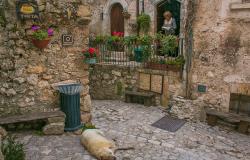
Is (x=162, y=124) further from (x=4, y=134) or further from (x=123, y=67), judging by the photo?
(x=4, y=134)

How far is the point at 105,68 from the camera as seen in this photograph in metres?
9.19

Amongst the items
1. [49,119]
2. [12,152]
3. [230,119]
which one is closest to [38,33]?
[49,119]

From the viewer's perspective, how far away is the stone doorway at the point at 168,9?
9.72 metres

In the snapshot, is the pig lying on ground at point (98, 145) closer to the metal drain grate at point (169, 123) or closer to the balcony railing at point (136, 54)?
the metal drain grate at point (169, 123)

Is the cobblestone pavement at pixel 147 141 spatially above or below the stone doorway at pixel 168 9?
below

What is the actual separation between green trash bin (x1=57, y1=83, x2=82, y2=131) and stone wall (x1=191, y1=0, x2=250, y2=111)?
386cm

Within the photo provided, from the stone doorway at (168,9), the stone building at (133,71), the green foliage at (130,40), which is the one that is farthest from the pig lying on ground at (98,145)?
the stone doorway at (168,9)

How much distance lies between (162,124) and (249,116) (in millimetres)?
2303

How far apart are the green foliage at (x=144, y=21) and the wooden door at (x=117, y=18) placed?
55.0 inches

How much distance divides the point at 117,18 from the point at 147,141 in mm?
7603

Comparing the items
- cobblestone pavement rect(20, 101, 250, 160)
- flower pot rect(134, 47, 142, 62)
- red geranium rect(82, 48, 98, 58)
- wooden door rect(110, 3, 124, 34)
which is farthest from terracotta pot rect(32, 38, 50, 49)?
wooden door rect(110, 3, 124, 34)

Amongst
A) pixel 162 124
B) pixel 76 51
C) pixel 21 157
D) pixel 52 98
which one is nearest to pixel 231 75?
pixel 162 124

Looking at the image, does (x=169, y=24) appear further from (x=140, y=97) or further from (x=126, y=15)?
(x=140, y=97)

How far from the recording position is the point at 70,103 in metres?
5.05
